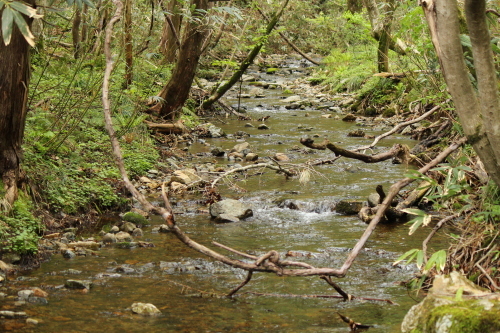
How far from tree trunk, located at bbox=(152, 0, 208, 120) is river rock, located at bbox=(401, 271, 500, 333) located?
8.31 metres

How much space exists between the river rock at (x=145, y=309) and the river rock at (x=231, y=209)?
118 inches

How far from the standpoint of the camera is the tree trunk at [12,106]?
5188mm

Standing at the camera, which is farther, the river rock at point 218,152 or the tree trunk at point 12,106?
the river rock at point 218,152

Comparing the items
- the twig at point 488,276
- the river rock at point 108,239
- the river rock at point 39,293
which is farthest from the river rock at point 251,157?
the twig at point 488,276

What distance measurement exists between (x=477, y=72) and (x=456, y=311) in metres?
1.40

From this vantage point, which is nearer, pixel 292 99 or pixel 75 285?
pixel 75 285

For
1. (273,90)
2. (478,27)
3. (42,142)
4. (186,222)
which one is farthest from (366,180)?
(273,90)

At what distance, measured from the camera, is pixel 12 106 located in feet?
17.4

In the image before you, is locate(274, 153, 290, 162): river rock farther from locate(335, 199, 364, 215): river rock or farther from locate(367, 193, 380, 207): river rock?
locate(367, 193, 380, 207): river rock

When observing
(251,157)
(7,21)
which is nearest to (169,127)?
(251,157)

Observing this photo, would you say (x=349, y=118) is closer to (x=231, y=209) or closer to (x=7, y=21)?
(x=231, y=209)

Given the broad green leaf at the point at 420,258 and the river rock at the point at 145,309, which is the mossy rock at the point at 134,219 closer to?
the river rock at the point at 145,309

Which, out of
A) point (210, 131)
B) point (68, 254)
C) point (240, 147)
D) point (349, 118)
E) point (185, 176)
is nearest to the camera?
point (68, 254)

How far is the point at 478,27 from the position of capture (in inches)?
112
